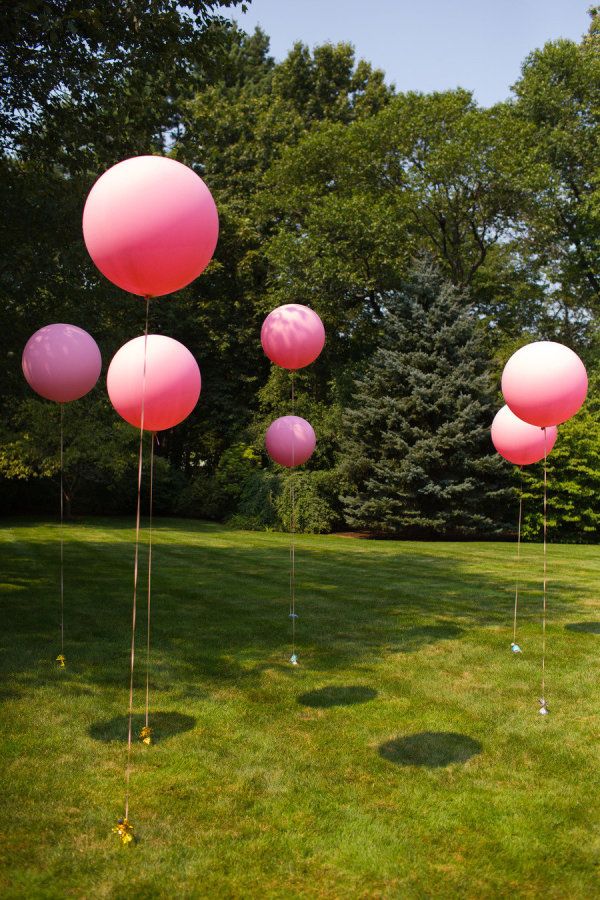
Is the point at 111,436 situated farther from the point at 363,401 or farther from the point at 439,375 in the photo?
the point at 439,375

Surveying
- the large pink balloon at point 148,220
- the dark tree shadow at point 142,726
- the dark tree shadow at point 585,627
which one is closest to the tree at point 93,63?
the large pink balloon at point 148,220

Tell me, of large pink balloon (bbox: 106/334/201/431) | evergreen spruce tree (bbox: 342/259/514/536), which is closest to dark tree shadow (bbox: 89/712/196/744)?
large pink balloon (bbox: 106/334/201/431)

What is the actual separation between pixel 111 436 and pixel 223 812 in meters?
20.6

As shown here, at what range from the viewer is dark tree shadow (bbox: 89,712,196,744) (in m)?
5.19

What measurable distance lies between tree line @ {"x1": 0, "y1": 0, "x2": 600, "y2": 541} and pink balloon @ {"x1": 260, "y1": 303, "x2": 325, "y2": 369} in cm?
491

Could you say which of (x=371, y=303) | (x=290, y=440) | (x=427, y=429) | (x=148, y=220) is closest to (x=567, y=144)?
(x=371, y=303)

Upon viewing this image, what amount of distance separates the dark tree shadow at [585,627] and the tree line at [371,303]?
8.90 metres

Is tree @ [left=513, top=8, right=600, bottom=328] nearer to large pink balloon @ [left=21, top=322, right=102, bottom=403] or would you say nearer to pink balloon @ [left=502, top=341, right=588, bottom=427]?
pink balloon @ [left=502, top=341, right=588, bottom=427]

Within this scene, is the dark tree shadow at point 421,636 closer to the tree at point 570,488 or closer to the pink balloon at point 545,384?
the pink balloon at point 545,384

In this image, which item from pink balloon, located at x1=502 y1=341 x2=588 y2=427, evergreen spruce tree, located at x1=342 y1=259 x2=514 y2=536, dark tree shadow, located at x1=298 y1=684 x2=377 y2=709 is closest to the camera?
dark tree shadow, located at x1=298 y1=684 x2=377 y2=709

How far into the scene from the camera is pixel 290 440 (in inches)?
384

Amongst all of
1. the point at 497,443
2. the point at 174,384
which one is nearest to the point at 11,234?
the point at 174,384

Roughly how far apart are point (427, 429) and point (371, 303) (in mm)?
7136

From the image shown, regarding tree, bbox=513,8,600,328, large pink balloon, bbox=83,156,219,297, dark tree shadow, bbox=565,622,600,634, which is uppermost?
tree, bbox=513,8,600,328
